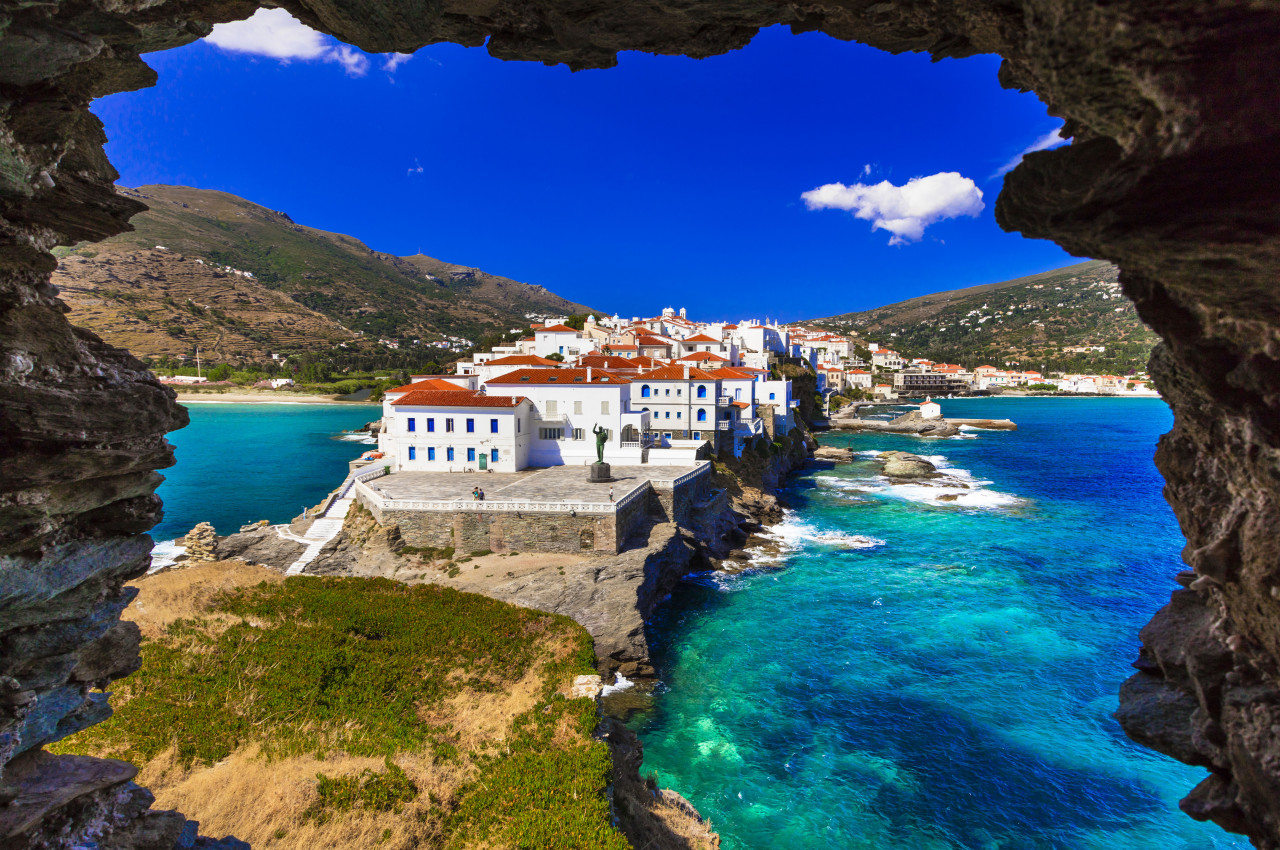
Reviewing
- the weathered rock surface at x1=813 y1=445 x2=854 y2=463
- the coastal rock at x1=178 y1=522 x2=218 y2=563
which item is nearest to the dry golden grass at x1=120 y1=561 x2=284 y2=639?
the coastal rock at x1=178 y1=522 x2=218 y2=563

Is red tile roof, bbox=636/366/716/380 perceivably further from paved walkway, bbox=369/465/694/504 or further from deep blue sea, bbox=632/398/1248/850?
deep blue sea, bbox=632/398/1248/850

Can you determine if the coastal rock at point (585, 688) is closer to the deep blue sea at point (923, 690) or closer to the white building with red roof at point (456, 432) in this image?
the deep blue sea at point (923, 690)

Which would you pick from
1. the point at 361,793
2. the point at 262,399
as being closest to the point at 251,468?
the point at 361,793

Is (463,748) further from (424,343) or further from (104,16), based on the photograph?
(424,343)

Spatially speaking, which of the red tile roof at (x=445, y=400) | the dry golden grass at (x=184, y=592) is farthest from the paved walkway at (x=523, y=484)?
the dry golden grass at (x=184, y=592)

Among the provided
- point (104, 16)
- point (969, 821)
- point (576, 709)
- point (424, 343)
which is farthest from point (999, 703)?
point (424, 343)

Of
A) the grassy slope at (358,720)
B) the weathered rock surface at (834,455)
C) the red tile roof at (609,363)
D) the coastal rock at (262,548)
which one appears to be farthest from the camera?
the weathered rock surface at (834,455)
